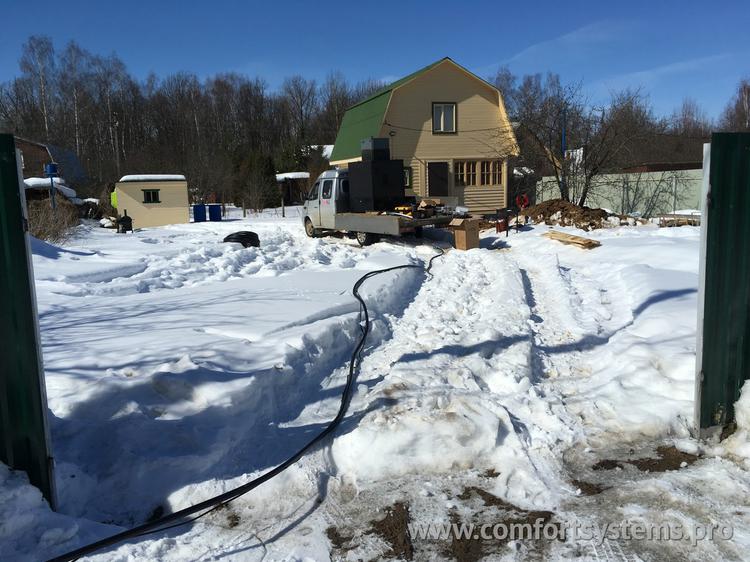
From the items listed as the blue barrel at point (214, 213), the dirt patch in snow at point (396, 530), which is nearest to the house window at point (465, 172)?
the blue barrel at point (214, 213)

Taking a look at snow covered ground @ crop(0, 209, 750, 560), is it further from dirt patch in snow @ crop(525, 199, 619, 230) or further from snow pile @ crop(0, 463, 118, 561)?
dirt patch in snow @ crop(525, 199, 619, 230)

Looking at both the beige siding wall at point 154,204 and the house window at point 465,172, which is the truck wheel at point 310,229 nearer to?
the house window at point 465,172

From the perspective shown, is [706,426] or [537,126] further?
[537,126]

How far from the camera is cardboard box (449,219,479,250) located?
15.7 m

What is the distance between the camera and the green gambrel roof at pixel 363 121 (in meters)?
29.2

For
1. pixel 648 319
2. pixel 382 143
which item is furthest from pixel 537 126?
pixel 648 319

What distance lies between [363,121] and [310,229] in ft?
41.5

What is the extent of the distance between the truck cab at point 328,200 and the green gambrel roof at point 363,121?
941 centimetres

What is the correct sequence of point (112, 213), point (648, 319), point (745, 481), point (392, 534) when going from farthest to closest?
1. point (112, 213)
2. point (648, 319)
3. point (745, 481)
4. point (392, 534)

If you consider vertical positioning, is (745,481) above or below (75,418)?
below

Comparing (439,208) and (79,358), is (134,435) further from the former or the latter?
(439,208)

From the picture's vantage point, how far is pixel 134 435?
4.13 meters

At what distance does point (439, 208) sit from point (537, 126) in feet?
32.3

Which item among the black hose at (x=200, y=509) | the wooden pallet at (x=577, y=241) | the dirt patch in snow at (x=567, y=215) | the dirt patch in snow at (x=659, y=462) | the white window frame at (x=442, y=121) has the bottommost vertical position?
the dirt patch in snow at (x=659, y=462)
